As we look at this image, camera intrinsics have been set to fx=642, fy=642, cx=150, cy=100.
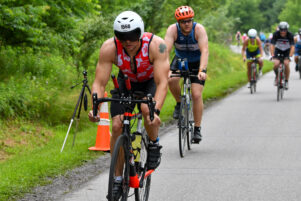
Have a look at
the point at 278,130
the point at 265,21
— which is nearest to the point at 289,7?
the point at 265,21

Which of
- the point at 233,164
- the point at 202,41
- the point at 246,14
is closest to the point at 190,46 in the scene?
the point at 202,41

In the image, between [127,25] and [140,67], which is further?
[140,67]

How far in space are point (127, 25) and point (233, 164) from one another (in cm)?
372

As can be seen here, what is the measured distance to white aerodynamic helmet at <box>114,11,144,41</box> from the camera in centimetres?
531

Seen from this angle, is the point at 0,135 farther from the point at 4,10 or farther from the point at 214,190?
the point at 214,190

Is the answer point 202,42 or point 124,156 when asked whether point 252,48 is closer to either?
point 202,42

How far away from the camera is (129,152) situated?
17.3 feet

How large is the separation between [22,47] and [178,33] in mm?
4240

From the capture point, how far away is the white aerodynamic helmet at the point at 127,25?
531 cm

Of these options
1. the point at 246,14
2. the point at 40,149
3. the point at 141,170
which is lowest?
the point at 40,149

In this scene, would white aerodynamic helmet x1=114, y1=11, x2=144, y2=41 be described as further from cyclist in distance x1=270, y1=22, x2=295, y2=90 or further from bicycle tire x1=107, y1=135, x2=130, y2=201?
cyclist in distance x1=270, y1=22, x2=295, y2=90

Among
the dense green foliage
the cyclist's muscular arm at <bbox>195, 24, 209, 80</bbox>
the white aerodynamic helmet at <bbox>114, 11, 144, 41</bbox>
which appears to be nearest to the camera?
the white aerodynamic helmet at <bbox>114, 11, 144, 41</bbox>

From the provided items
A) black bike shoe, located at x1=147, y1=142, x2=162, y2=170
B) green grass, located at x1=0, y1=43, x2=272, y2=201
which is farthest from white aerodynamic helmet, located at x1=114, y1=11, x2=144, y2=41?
green grass, located at x1=0, y1=43, x2=272, y2=201

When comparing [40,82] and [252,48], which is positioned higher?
[252,48]
